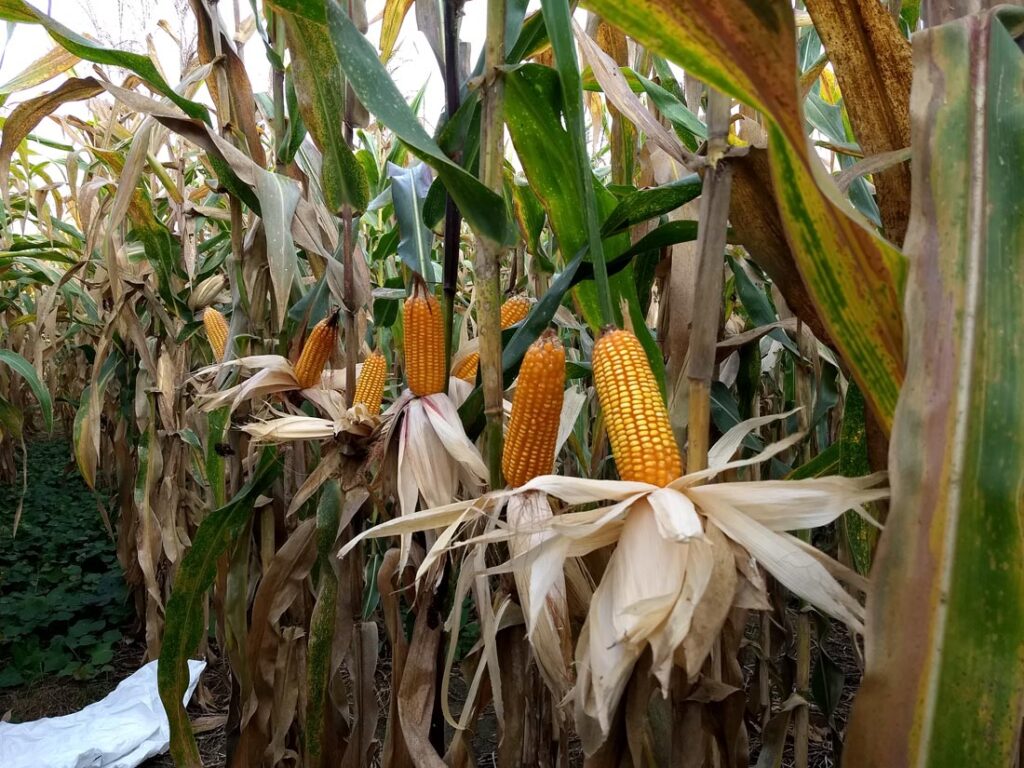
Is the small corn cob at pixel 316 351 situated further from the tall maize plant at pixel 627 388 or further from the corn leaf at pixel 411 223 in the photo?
the corn leaf at pixel 411 223

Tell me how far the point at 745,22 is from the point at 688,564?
66cm

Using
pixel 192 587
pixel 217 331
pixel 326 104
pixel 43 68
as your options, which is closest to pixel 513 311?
pixel 326 104

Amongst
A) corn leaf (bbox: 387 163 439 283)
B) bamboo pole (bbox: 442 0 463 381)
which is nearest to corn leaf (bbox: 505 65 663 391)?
bamboo pole (bbox: 442 0 463 381)

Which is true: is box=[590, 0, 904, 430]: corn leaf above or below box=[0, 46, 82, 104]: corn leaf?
below

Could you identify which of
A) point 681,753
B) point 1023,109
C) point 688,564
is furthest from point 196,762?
point 1023,109

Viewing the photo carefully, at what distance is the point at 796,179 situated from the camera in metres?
0.89

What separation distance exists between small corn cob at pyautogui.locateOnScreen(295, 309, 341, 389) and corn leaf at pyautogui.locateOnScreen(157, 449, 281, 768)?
0.88 feet

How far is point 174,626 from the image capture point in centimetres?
191

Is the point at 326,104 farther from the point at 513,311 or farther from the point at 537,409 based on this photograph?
the point at 537,409

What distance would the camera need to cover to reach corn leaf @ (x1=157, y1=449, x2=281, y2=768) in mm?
1900

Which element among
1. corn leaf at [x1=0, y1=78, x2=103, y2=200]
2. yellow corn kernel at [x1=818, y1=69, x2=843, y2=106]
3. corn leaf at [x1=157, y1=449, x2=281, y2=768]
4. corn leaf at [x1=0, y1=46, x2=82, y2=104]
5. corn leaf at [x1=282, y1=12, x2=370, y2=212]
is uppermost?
yellow corn kernel at [x1=818, y1=69, x2=843, y2=106]

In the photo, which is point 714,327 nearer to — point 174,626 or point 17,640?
point 174,626

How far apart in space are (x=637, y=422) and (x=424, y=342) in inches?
23.4

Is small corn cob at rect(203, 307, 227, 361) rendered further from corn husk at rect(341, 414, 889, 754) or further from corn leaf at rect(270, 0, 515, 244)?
corn husk at rect(341, 414, 889, 754)
